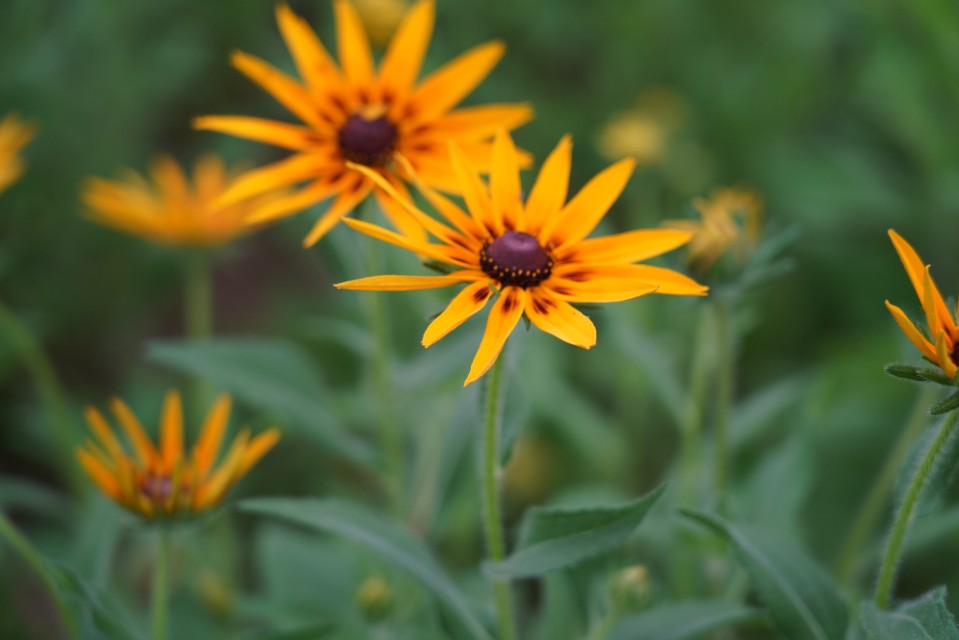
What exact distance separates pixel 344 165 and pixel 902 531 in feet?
2.38

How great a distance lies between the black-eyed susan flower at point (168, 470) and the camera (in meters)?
1.12

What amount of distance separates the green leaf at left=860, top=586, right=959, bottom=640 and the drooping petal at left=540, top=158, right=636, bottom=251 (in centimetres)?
46

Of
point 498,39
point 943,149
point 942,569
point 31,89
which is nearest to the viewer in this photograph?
point 942,569

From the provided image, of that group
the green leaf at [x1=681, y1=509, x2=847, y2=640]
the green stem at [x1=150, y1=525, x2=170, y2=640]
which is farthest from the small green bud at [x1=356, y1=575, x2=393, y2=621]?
the green leaf at [x1=681, y1=509, x2=847, y2=640]

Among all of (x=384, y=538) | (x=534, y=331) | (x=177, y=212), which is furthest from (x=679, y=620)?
(x=177, y=212)

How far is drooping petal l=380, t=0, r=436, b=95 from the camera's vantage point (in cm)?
125

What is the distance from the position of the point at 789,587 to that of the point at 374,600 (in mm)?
517

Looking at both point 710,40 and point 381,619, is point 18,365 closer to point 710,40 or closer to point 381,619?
point 381,619

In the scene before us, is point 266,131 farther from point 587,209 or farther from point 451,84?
point 587,209

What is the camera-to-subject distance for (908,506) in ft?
2.98

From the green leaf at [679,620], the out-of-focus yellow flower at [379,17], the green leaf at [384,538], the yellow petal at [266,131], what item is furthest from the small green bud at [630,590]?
the out-of-focus yellow flower at [379,17]

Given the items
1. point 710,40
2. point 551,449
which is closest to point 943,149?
point 710,40

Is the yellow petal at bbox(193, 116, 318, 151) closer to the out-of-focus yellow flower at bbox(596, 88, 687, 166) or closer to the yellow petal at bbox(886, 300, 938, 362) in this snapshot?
the yellow petal at bbox(886, 300, 938, 362)

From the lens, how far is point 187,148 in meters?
2.83
